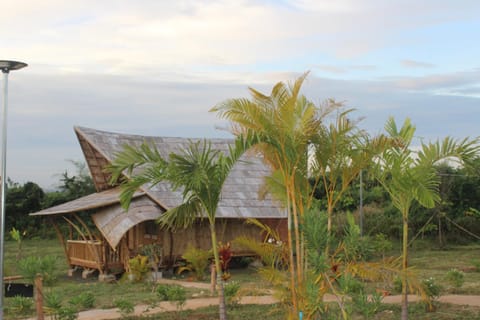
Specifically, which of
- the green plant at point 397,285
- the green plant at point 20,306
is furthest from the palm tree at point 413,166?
the green plant at point 20,306

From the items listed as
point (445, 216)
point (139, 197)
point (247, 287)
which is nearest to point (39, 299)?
point (247, 287)

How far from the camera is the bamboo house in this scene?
1616cm

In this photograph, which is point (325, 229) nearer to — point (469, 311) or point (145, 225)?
point (469, 311)

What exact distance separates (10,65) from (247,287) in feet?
18.5

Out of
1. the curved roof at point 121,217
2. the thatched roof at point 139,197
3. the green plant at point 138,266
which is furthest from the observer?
the thatched roof at point 139,197

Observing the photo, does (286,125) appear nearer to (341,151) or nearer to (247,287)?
(341,151)

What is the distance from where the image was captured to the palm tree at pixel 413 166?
323 inches

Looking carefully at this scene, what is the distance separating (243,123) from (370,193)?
18.0m

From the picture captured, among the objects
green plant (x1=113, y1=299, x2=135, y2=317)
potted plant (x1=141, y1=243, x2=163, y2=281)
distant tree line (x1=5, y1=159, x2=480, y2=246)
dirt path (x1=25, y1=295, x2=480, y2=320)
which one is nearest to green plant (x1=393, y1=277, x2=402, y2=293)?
dirt path (x1=25, y1=295, x2=480, y2=320)

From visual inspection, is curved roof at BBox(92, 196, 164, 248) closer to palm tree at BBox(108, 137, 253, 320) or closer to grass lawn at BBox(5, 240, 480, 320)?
grass lawn at BBox(5, 240, 480, 320)

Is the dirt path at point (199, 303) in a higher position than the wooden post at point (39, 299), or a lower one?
lower

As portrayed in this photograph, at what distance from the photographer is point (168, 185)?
56.4 ft

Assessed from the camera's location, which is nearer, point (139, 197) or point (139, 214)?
point (139, 214)

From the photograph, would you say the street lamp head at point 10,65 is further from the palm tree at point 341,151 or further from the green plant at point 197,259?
the green plant at point 197,259
